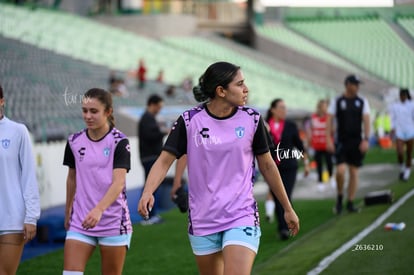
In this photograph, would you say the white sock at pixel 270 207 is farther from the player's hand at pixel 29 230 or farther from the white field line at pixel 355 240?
the player's hand at pixel 29 230

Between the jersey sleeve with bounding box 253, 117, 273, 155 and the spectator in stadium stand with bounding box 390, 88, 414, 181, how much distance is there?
14243 millimetres

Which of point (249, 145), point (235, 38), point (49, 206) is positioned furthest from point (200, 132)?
point (235, 38)

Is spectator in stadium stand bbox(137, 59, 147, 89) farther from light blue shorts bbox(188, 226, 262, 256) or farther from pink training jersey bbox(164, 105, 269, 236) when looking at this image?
light blue shorts bbox(188, 226, 262, 256)

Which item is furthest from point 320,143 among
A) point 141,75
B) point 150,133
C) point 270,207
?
point 141,75

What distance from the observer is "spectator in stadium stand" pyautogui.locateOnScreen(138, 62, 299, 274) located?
630 centimetres

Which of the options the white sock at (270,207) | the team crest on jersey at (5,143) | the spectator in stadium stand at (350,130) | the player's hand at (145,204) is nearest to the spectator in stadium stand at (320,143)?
the spectator in stadium stand at (350,130)

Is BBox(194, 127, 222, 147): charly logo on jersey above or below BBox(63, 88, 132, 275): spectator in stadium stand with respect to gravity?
above

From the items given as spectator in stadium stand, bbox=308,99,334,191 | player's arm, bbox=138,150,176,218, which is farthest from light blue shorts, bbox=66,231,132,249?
spectator in stadium stand, bbox=308,99,334,191

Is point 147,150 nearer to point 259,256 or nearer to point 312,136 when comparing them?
point 259,256

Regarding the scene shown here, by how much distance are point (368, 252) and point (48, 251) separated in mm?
4822

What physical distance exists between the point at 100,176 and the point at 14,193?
0.66 metres

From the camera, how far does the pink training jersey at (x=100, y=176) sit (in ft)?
24.5

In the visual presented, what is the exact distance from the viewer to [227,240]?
6223 millimetres

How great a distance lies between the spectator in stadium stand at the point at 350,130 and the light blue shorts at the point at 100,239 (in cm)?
813
